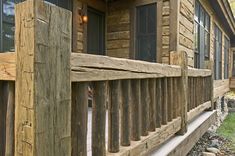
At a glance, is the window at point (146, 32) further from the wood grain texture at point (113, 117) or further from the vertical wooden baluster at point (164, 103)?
the wood grain texture at point (113, 117)

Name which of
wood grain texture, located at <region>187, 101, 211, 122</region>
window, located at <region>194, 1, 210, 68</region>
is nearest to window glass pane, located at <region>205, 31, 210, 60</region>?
window, located at <region>194, 1, 210, 68</region>

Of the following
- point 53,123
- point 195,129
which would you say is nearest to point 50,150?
point 53,123

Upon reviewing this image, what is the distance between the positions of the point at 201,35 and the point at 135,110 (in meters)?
6.82

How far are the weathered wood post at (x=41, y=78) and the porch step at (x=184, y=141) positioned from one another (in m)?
1.75

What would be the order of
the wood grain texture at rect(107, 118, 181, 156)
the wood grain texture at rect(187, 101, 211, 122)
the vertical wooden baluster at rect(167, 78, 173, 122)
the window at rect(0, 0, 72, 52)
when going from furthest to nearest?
the wood grain texture at rect(187, 101, 211, 122) → the window at rect(0, 0, 72, 52) → the vertical wooden baluster at rect(167, 78, 173, 122) → the wood grain texture at rect(107, 118, 181, 156)

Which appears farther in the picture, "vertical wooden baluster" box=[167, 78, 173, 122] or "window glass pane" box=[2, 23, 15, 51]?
"window glass pane" box=[2, 23, 15, 51]

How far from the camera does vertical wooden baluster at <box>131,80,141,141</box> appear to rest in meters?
2.55

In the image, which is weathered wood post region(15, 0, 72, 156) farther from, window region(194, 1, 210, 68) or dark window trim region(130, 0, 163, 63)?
window region(194, 1, 210, 68)

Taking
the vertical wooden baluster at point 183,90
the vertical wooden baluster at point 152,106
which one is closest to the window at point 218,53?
the vertical wooden baluster at point 183,90

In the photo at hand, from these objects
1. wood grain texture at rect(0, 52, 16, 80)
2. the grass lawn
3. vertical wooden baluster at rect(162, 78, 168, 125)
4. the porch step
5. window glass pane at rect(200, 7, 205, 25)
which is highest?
window glass pane at rect(200, 7, 205, 25)

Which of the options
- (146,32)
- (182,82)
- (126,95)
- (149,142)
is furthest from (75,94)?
(146,32)

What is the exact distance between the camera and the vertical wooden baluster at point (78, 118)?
5.83 ft

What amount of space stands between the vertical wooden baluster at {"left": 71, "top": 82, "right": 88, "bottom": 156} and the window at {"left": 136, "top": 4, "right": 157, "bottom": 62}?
4588 millimetres

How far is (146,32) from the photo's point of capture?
6.40 m
